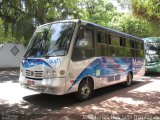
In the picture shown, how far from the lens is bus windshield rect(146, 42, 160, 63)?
1848 cm

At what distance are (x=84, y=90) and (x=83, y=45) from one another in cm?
159

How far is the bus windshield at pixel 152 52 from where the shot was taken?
1848cm

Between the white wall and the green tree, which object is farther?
the white wall

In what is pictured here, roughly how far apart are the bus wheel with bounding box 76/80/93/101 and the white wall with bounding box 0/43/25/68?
1667 cm

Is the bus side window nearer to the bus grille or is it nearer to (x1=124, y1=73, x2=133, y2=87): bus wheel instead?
the bus grille

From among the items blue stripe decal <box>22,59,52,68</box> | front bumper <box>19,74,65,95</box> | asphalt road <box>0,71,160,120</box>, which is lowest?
asphalt road <box>0,71,160,120</box>

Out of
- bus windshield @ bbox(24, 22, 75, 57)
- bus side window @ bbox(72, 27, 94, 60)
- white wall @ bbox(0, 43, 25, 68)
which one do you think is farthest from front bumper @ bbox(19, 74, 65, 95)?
white wall @ bbox(0, 43, 25, 68)

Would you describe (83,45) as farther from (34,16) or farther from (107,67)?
(34,16)

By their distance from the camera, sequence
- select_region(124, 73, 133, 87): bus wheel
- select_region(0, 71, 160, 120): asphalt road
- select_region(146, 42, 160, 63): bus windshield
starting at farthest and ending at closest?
select_region(146, 42, 160, 63): bus windshield → select_region(124, 73, 133, 87): bus wheel → select_region(0, 71, 160, 120): asphalt road

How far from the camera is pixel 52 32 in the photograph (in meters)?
8.27

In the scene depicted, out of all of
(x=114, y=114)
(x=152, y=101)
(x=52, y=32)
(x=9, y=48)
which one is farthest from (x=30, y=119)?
(x=9, y=48)

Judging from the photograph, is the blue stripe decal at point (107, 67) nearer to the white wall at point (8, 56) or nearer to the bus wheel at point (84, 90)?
the bus wheel at point (84, 90)

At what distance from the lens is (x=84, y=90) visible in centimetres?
847

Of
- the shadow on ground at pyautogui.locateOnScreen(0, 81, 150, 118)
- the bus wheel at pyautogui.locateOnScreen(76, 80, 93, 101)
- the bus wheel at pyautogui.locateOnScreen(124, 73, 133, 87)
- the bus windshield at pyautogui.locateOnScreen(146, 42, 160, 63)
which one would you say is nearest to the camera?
the shadow on ground at pyautogui.locateOnScreen(0, 81, 150, 118)
